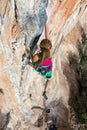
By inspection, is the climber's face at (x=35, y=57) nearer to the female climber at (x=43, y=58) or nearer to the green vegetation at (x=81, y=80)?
the female climber at (x=43, y=58)

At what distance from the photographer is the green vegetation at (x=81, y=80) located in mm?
11633

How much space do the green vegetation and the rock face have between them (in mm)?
271

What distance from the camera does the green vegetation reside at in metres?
11.6

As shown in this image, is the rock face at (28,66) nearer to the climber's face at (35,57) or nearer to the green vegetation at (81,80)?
the green vegetation at (81,80)

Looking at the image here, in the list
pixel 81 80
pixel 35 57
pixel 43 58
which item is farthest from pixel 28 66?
pixel 81 80

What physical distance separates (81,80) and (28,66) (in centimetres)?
455

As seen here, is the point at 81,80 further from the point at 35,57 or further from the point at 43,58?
the point at 43,58

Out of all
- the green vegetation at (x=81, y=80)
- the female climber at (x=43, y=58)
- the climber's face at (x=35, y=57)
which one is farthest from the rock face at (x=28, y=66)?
the climber's face at (x=35, y=57)

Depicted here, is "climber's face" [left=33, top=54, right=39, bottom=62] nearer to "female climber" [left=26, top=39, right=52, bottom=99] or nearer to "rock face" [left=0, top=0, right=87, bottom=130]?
"female climber" [left=26, top=39, right=52, bottom=99]

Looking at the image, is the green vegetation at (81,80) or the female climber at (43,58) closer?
the female climber at (43,58)

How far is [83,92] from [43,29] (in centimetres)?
485

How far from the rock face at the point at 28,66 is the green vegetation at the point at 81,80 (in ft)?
0.89

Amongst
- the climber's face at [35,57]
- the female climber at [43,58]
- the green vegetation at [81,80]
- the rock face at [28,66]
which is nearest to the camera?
the female climber at [43,58]

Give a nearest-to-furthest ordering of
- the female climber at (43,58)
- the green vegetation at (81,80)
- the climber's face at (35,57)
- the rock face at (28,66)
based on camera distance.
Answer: the female climber at (43,58), the climber's face at (35,57), the rock face at (28,66), the green vegetation at (81,80)
